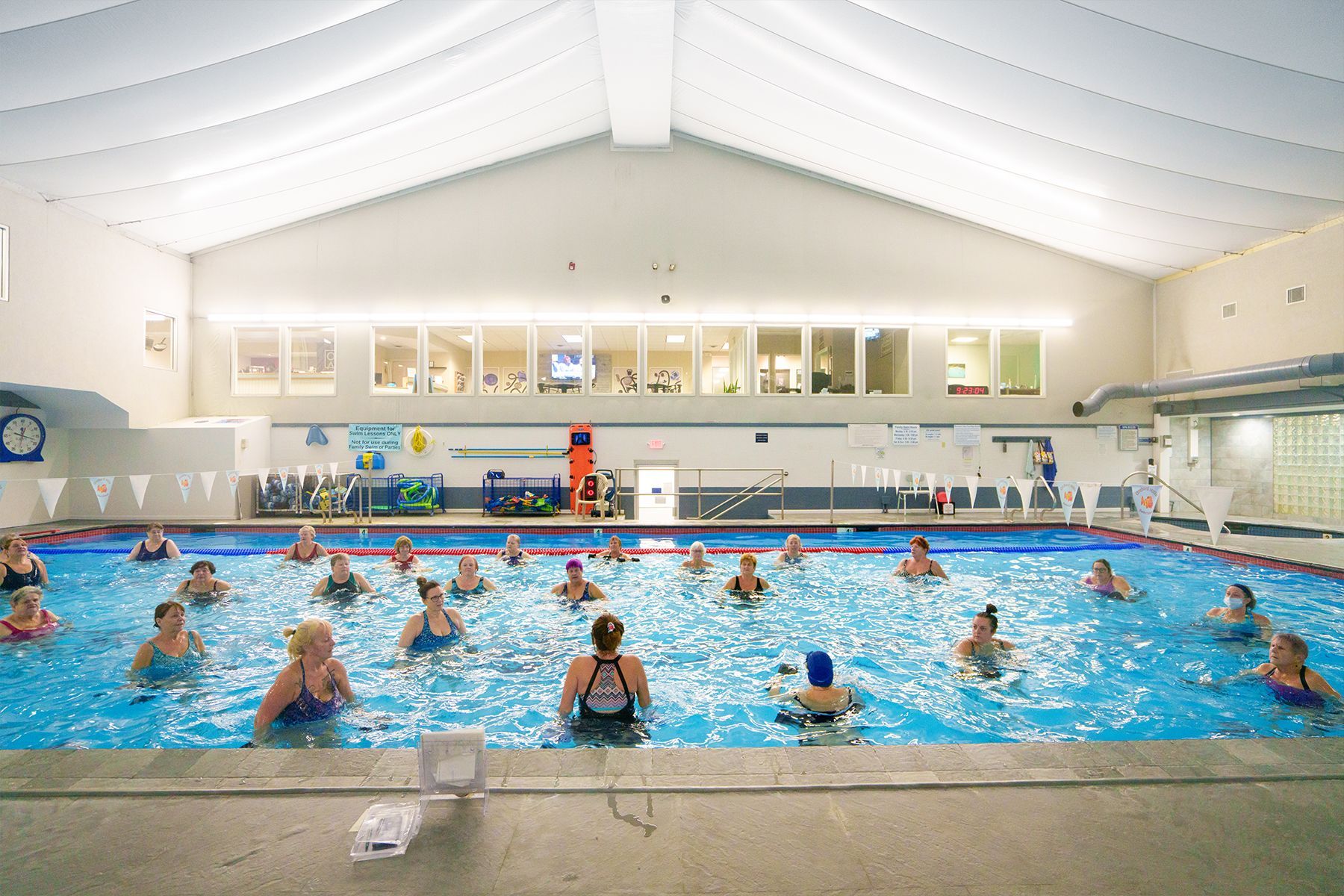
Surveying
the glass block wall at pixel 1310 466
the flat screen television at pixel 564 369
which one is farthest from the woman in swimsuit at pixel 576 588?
the glass block wall at pixel 1310 466

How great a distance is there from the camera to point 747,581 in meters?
7.63

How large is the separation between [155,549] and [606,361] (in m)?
8.66

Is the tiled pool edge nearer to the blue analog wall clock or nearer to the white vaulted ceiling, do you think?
the white vaulted ceiling

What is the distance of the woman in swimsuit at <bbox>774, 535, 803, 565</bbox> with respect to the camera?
9.14 meters

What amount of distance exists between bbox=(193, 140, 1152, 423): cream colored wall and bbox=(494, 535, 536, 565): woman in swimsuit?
5.35 m

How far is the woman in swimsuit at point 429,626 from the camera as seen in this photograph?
5629 millimetres

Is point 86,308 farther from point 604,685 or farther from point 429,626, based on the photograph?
point 604,685

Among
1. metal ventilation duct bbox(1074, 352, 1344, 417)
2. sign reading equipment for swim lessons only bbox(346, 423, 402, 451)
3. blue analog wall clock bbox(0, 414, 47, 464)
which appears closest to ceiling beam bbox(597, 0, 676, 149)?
sign reading equipment for swim lessons only bbox(346, 423, 402, 451)

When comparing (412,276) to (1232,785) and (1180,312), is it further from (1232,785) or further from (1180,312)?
(1180,312)

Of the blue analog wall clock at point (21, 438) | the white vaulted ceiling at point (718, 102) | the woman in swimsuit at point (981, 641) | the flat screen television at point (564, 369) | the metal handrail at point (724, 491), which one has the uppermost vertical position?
the white vaulted ceiling at point (718, 102)

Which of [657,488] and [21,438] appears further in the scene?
[657,488]

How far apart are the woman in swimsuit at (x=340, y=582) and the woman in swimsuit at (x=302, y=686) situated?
352 centimetres

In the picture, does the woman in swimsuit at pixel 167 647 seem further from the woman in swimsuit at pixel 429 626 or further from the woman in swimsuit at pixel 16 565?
the woman in swimsuit at pixel 16 565

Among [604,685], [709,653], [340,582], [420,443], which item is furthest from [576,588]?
[420,443]
